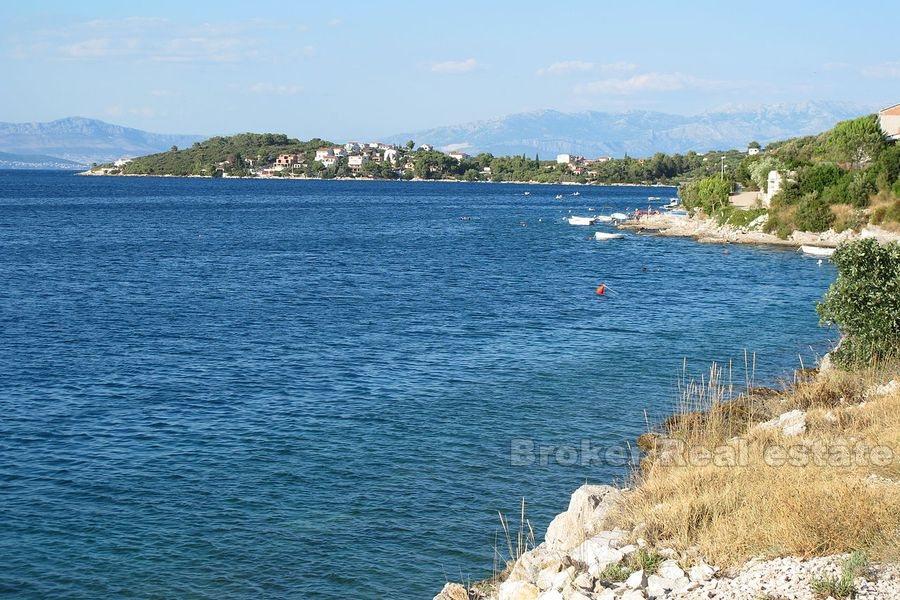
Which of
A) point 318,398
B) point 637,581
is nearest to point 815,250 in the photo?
point 318,398

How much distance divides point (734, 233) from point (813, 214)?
8088 mm

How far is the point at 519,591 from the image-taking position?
12.2 metres

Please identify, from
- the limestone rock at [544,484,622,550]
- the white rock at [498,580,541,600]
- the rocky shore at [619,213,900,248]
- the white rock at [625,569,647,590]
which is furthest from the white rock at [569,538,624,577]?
the rocky shore at [619,213,900,248]

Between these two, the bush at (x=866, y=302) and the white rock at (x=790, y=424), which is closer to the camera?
the white rock at (x=790, y=424)

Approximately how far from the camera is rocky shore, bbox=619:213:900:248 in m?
73.9

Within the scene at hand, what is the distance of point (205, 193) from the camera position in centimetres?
18150

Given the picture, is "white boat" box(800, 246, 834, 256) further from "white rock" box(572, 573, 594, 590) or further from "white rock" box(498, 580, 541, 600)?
"white rock" box(572, 573, 594, 590)

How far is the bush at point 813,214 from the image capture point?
7881cm

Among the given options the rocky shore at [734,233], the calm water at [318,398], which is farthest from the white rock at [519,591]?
the rocky shore at [734,233]

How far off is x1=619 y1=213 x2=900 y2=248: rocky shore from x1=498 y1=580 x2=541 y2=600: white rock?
61119 mm

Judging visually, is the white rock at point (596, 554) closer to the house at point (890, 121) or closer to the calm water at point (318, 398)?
the calm water at point (318, 398)

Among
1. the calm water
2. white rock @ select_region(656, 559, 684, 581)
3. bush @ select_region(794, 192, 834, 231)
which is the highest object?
bush @ select_region(794, 192, 834, 231)

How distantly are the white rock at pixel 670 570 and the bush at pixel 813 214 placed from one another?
2927 inches

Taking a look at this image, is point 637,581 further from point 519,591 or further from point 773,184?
point 773,184
